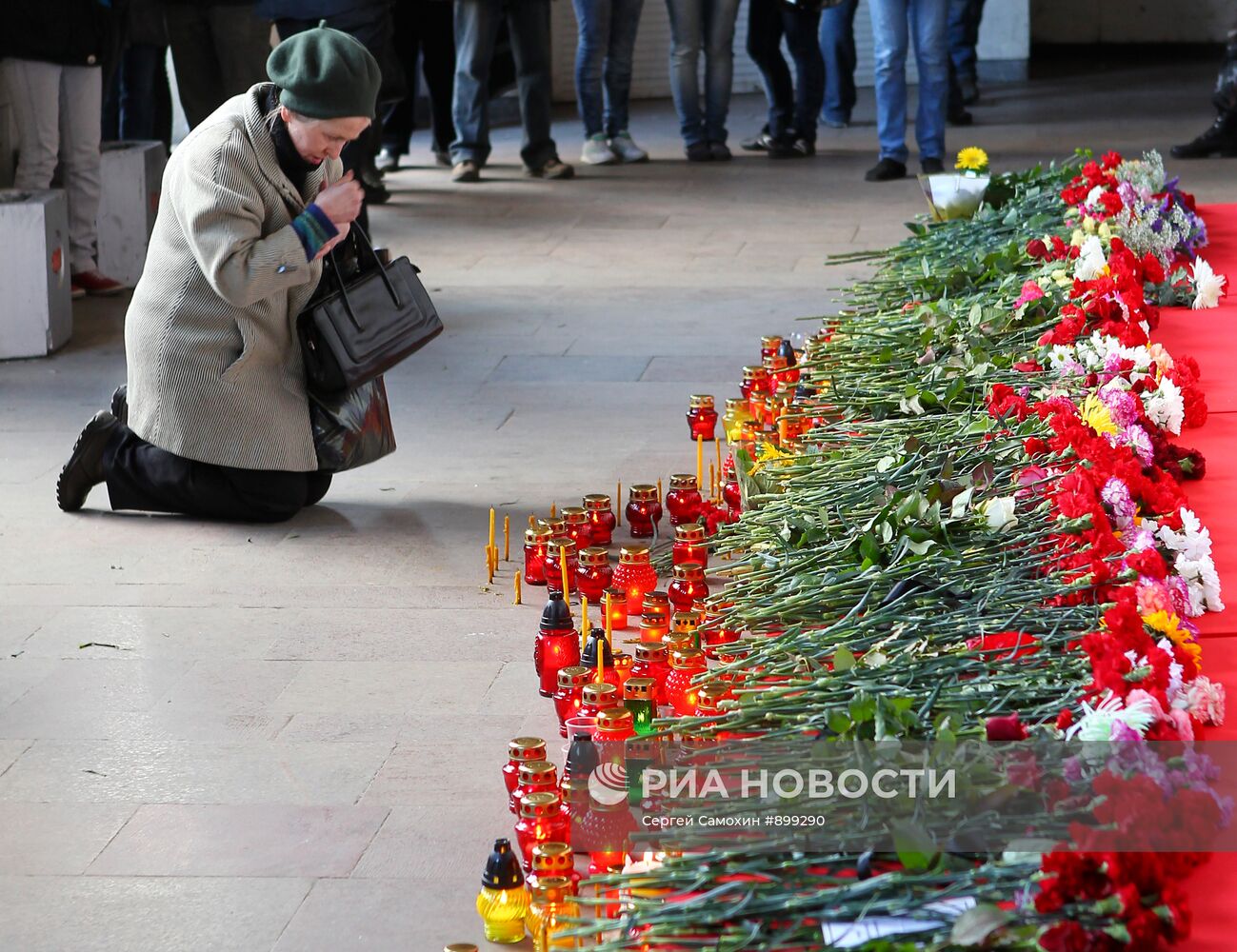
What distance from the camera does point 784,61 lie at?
920 centimetres

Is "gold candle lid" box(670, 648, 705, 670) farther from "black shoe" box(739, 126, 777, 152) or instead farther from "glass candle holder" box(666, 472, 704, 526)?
"black shoe" box(739, 126, 777, 152)

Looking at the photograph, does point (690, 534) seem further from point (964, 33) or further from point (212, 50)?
point (964, 33)

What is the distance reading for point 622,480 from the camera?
4.00m

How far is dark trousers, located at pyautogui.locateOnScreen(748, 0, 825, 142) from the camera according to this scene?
896cm

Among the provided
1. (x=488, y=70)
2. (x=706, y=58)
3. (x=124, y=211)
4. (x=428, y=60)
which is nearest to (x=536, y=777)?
(x=124, y=211)

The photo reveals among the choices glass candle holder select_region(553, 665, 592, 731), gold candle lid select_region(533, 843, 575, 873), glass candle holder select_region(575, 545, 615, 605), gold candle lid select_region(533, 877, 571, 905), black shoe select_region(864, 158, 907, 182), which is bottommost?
black shoe select_region(864, 158, 907, 182)

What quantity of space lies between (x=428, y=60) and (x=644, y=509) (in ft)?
20.8

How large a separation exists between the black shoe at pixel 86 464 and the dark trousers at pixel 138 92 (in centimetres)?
399

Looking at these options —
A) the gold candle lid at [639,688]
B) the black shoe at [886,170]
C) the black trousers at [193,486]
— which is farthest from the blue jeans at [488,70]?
the gold candle lid at [639,688]

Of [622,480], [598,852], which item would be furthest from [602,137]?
[598,852]

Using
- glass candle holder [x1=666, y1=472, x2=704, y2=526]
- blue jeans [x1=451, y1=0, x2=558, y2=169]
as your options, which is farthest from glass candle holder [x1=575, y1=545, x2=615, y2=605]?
blue jeans [x1=451, y1=0, x2=558, y2=169]

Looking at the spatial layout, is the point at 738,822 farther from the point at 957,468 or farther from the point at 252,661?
the point at 252,661

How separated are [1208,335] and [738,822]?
246 cm

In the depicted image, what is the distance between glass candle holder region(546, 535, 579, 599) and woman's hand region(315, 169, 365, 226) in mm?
831
